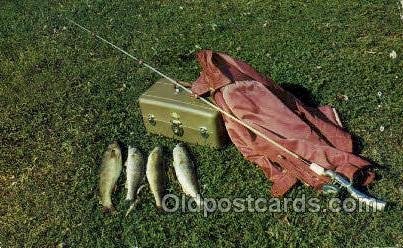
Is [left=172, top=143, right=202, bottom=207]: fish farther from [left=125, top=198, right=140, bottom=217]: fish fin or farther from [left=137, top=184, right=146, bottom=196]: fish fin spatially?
[left=125, top=198, right=140, bottom=217]: fish fin

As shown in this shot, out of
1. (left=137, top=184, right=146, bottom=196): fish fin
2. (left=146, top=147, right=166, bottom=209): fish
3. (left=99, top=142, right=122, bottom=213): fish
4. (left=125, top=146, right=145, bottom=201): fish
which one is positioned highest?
(left=146, top=147, right=166, bottom=209): fish

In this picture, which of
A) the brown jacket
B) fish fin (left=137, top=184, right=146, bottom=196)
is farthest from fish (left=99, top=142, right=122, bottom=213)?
the brown jacket

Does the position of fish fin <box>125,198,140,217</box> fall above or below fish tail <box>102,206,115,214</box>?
above

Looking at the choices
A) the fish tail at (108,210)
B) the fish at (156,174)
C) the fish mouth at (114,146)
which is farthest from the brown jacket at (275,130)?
the fish tail at (108,210)

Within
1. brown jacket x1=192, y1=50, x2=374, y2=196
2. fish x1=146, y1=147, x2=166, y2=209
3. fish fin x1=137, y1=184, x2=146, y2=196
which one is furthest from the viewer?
fish fin x1=137, y1=184, x2=146, y2=196

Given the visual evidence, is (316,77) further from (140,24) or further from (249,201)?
(140,24)

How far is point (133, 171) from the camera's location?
22.3 feet

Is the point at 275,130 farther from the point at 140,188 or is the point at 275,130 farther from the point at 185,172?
the point at 140,188

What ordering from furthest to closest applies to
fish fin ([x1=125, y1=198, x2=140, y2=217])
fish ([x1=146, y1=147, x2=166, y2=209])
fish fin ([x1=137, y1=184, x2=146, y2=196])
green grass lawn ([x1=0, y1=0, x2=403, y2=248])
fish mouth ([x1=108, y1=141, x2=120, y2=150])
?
1. fish mouth ([x1=108, y1=141, x2=120, y2=150])
2. fish fin ([x1=137, y1=184, x2=146, y2=196])
3. fish ([x1=146, y1=147, x2=166, y2=209])
4. fish fin ([x1=125, y1=198, x2=140, y2=217])
5. green grass lawn ([x1=0, y1=0, x2=403, y2=248])

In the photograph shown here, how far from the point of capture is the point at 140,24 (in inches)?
426

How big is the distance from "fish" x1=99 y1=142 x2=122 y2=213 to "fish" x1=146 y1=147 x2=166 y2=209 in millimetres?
436

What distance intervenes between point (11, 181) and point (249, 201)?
3285mm

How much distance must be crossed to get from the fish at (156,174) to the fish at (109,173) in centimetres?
44

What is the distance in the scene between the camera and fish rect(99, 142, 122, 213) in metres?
6.53
